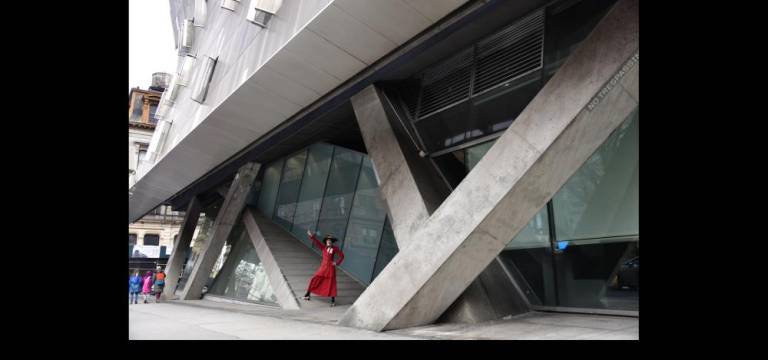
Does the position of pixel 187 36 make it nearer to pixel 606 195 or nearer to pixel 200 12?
pixel 200 12

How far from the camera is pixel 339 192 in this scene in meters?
15.0

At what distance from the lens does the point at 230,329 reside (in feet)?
22.6

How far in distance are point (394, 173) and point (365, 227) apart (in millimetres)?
5033

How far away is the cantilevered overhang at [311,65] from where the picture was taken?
7.00 m

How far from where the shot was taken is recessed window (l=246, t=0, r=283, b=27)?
9.41 metres

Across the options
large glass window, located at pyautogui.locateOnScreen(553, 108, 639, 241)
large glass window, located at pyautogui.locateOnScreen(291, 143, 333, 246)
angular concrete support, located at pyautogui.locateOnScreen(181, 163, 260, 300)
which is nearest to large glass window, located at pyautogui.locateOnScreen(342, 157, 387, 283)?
large glass window, located at pyautogui.locateOnScreen(291, 143, 333, 246)

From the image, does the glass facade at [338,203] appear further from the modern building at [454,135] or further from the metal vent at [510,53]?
the metal vent at [510,53]

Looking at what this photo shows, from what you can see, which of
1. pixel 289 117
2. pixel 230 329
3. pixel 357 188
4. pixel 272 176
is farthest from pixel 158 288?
pixel 230 329

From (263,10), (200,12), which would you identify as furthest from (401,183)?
(200,12)

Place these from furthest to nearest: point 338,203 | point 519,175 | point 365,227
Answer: point 338,203 < point 365,227 < point 519,175

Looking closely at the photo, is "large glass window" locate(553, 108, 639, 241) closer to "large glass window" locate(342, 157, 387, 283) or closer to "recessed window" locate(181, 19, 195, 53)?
"large glass window" locate(342, 157, 387, 283)
